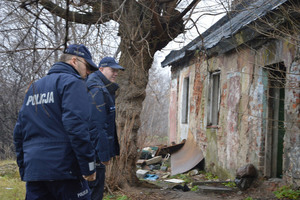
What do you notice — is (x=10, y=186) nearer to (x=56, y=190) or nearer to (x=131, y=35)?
(x=131, y=35)

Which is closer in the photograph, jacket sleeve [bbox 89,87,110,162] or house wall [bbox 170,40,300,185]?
jacket sleeve [bbox 89,87,110,162]

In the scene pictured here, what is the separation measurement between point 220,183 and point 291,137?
2.37 metres

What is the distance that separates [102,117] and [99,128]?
0.13m

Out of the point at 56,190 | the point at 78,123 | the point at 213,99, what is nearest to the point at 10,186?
the point at 56,190

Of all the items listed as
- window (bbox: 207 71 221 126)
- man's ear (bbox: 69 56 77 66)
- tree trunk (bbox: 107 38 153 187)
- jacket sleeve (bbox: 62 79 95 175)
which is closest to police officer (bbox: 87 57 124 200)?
man's ear (bbox: 69 56 77 66)

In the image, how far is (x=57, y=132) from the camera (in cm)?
275

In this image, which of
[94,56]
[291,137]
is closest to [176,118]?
[291,137]

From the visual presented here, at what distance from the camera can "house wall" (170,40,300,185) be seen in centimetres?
622

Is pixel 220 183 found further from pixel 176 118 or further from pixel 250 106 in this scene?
pixel 176 118

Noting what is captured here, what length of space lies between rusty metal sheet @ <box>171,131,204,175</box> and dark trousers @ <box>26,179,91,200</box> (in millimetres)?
7628

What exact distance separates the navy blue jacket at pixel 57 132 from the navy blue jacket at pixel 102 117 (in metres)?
1.08

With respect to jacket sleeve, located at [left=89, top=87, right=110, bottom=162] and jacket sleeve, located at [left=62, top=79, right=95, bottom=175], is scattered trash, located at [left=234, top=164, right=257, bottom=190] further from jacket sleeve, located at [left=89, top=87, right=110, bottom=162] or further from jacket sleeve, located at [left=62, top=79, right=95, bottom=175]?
jacket sleeve, located at [left=62, top=79, right=95, bottom=175]

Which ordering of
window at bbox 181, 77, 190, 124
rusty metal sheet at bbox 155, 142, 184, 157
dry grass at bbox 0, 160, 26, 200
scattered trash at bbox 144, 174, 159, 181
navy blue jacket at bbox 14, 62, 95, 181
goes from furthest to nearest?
window at bbox 181, 77, 190, 124 < rusty metal sheet at bbox 155, 142, 184, 157 < scattered trash at bbox 144, 174, 159, 181 < dry grass at bbox 0, 160, 26, 200 < navy blue jacket at bbox 14, 62, 95, 181

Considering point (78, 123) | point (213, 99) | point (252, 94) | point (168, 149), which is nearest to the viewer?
point (78, 123)
